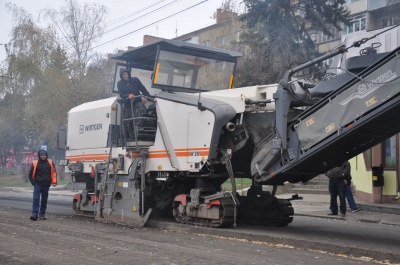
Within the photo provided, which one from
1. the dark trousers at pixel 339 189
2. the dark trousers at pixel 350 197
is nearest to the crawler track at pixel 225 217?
the dark trousers at pixel 339 189

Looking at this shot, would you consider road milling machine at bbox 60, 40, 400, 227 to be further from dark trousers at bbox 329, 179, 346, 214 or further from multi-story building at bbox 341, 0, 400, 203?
multi-story building at bbox 341, 0, 400, 203

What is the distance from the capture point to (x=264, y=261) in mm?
7762

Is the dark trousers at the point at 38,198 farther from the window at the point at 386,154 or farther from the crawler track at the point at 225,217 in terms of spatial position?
the window at the point at 386,154

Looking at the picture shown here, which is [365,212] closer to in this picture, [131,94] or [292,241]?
[292,241]

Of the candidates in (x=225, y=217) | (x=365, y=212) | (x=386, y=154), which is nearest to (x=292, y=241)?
(x=225, y=217)

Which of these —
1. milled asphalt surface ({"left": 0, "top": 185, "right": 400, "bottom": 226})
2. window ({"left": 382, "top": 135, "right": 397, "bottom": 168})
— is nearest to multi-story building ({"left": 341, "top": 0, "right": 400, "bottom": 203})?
window ({"left": 382, "top": 135, "right": 397, "bottom": 168})

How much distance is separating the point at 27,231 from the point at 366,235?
20.7 feet

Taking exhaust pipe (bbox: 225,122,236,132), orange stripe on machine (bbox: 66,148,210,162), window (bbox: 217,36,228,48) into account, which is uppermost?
window (bbox: 217,36,228,48)

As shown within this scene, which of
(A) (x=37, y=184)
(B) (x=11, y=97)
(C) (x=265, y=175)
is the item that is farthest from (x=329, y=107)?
(B) (x=11, y=97)

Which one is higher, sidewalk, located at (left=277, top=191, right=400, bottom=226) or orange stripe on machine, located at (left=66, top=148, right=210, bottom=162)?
orange stripe on machine, located at (left=66, top=148, right=210, bottom=162)

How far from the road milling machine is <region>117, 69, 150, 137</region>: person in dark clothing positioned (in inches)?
3.0

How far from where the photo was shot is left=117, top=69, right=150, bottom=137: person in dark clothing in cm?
1229

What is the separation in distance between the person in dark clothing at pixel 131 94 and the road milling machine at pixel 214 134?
77mm

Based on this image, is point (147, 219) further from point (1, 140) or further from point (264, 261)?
point (1, 140)
